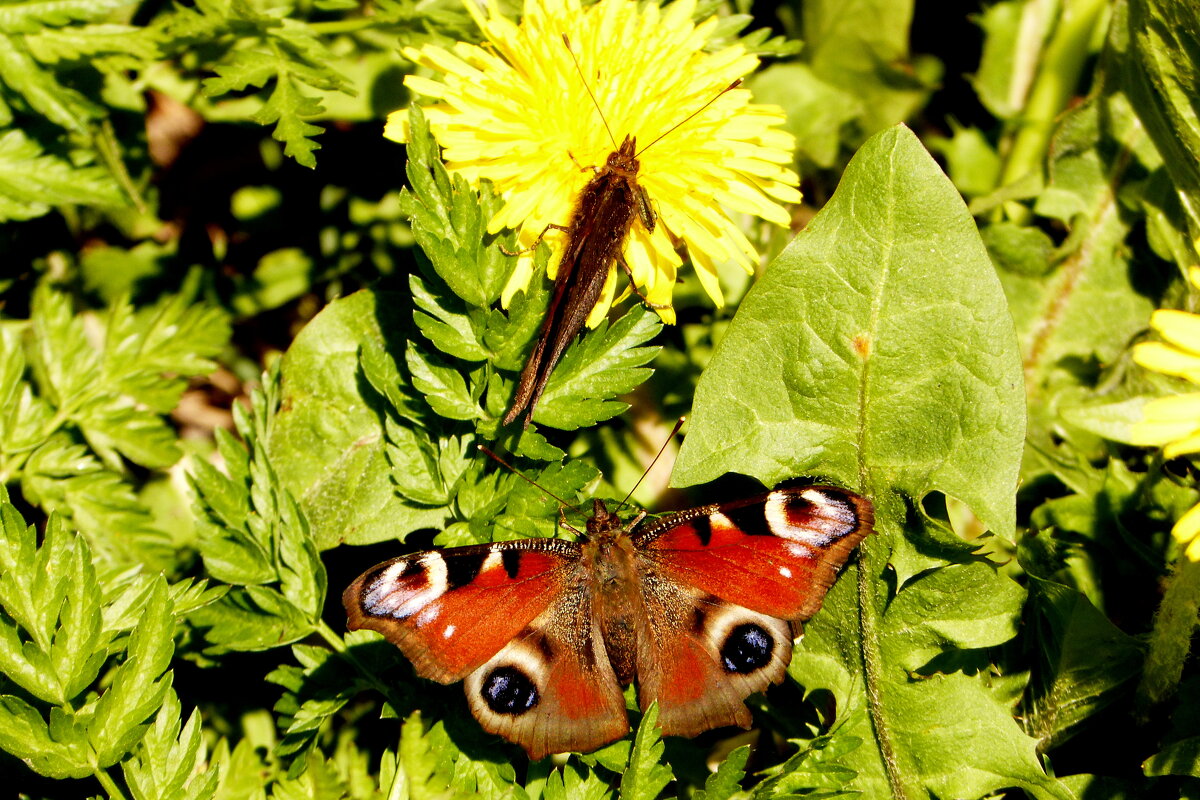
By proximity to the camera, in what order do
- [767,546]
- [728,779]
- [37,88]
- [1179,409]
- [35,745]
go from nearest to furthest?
1. [1179,409]
2. [35,745]
3. [728,779]
4. [767,546]
5. [37,88]

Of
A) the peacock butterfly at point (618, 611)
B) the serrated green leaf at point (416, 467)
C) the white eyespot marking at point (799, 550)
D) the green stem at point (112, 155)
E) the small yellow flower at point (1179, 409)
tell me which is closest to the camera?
the small yellow flower at point (1179, 409)

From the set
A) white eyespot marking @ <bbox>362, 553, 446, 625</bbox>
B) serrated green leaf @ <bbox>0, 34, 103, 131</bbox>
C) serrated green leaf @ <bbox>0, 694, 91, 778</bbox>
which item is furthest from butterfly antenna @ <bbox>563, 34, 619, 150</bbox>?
serrated green leaf @ <bbox>0, 694, 91, 778</bbox>

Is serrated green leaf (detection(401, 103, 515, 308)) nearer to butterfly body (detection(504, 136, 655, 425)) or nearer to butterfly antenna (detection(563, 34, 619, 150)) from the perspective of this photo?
butterfly body (detection(504, 136, 655, 425))

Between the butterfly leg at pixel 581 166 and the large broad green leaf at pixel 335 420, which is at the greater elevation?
the butterfly leg at pixel 581 166

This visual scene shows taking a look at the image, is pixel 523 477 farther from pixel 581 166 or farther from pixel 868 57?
pixel 868 57

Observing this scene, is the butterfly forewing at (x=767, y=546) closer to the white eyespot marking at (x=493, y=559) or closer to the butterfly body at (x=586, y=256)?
the white eyespot marking at (x=493, y=559)

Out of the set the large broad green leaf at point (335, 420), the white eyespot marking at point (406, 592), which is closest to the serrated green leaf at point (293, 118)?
the large broad green leaf at point (335, 420)

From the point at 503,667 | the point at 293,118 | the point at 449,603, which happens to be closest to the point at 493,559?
the point at 449,603

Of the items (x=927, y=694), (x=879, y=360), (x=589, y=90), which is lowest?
(x=927, y=694)
